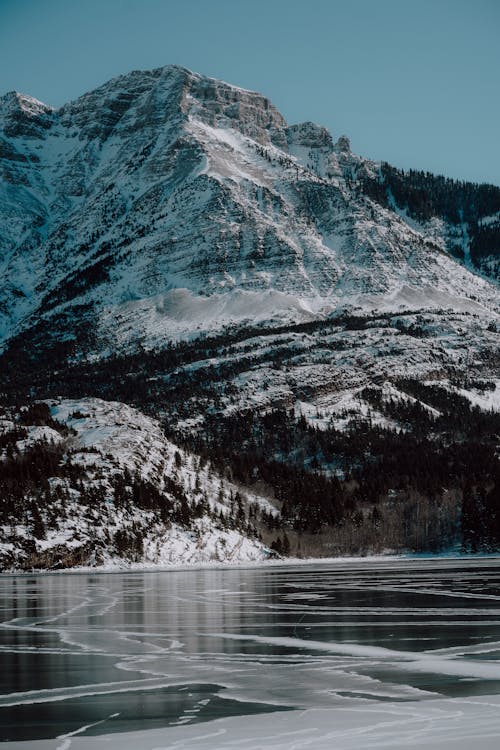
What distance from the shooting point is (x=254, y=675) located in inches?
969

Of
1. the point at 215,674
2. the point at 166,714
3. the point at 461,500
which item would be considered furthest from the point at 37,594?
the point at 461,500

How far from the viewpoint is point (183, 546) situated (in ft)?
341

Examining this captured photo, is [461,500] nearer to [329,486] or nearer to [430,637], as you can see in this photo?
[329,486]

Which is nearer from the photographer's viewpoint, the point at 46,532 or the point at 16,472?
the point at 46,532

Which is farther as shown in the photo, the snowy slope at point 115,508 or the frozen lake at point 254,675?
the snowy slope at point 115,508

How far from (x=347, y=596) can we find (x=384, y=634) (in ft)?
62.8

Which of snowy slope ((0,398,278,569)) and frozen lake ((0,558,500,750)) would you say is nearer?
frozen lake ((0,558,500,750))

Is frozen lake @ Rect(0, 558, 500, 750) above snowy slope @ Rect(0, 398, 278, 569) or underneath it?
underneath

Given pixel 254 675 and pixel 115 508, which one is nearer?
pixel 254 675

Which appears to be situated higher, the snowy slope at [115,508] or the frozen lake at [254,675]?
the snowy slope at [115,508]

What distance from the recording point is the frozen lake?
17766 mm

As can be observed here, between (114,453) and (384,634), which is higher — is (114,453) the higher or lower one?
the higher one

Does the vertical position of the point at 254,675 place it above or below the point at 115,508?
below

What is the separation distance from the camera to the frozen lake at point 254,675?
1777 cm
